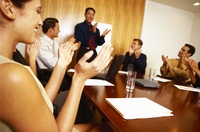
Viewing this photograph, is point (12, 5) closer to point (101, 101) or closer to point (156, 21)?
point (101, 101)

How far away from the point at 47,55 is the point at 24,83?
1686 millimetres

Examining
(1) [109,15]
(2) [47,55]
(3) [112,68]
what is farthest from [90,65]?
(1) [109,15]

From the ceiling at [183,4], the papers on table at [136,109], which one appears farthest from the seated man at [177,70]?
the ceiling at [183,4]

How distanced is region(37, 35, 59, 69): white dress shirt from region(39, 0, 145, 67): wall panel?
1.22 metres

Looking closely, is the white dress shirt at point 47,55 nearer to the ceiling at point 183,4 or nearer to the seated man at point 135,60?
the seated man at point 135,60

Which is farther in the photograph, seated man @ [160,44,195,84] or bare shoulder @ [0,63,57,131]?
seated man @ [160,44,195,84]

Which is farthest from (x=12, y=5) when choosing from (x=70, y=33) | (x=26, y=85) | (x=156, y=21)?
(x=156, y=21)

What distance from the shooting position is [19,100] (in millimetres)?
458

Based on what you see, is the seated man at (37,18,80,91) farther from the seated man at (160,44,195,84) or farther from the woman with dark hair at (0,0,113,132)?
the seated man at (160,44,195,84)

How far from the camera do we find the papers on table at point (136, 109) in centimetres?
75

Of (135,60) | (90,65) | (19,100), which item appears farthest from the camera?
(135,60)

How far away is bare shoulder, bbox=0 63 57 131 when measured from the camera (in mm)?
443

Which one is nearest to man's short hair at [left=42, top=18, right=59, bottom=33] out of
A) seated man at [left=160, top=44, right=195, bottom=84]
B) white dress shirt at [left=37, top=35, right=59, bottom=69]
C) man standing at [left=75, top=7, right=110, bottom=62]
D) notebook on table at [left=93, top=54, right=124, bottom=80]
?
white dress shirt at [left=37, top=35, right=59, bottom=69]

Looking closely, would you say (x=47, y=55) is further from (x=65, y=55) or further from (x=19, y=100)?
(x=19, y=100)
